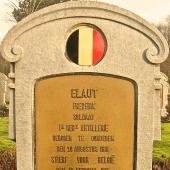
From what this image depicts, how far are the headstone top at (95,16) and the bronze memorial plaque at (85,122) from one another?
1.52 feet

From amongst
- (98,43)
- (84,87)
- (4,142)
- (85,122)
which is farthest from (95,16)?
(4,142)

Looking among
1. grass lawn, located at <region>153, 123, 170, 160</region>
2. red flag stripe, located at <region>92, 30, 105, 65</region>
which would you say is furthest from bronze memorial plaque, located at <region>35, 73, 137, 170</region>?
grass lawn, located at <region>153, 123, 170, 160</region>

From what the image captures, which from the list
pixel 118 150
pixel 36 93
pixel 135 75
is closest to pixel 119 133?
pixel 118 150

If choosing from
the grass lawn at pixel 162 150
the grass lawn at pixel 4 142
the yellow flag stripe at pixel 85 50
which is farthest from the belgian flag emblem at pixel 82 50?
the grass lawn at pixel 4 142

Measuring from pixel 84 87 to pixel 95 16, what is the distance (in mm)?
707

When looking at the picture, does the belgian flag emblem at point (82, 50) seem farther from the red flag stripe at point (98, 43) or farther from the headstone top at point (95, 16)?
the headstone top at point (95, 16)

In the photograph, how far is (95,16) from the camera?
4520 millimetres

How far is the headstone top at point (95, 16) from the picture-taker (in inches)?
177

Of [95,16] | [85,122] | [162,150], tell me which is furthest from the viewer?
[162,150]

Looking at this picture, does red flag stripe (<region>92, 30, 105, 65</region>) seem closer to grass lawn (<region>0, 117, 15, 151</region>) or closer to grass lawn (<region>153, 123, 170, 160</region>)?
grass lawn (<region>153, 123, 170, 160</region>)

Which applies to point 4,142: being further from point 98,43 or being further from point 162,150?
point 98,43

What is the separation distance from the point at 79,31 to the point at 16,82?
0.81m

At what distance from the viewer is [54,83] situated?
4605mm

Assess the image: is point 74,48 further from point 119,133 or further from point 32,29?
point 119,133
